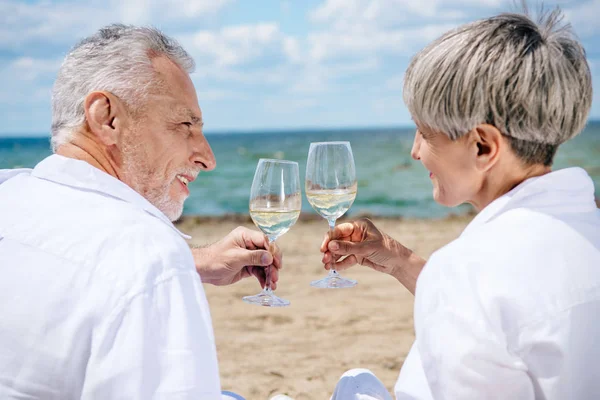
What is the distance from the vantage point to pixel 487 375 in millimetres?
1606

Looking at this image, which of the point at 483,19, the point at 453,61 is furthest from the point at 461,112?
the point at 483,19

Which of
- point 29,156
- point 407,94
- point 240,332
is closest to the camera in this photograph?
point 407,94

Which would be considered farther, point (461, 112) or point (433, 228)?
point (433, 228)

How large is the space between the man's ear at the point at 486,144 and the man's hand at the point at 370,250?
1.31 metres

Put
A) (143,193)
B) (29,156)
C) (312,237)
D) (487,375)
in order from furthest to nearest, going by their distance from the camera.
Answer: (29,156), (312,237), (143,193), (487,375)

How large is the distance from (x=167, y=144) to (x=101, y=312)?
111 centimetres

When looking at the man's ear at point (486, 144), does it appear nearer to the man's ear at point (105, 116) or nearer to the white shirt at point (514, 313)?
the white shirt at point (514, 313)

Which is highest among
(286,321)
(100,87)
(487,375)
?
(100,87)

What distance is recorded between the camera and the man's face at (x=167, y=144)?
260 cm

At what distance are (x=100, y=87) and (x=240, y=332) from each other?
14.9 ft

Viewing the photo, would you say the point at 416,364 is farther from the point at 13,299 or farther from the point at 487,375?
the point at 13,299

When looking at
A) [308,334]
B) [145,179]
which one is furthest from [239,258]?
[308,334]

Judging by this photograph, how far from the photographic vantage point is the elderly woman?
1.61m

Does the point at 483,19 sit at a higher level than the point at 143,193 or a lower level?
higher
